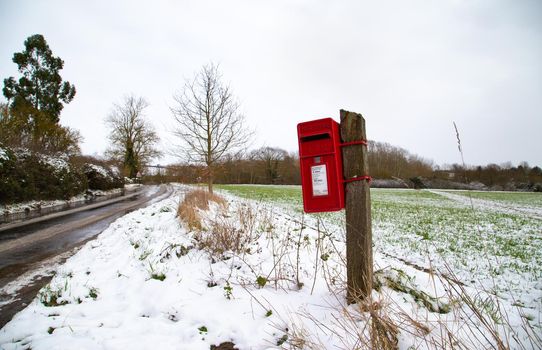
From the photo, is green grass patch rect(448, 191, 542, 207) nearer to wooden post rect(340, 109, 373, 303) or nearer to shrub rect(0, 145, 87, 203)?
wooden post rect(340, 109, 373, 303)

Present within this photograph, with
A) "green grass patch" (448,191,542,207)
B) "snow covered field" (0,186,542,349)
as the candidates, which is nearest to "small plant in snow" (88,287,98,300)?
"snow covered field" (0,186,542,349)

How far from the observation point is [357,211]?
2.23 meters

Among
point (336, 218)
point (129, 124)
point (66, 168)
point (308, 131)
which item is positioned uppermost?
point (129, 124)

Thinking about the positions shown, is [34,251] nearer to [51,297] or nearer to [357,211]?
[51,297]

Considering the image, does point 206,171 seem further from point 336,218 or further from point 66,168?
point 66,168

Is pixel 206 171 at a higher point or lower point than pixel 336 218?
higher

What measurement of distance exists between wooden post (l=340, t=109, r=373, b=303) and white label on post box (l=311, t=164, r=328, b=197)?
184 millimetres

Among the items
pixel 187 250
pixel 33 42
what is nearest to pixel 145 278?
pixel 187 250

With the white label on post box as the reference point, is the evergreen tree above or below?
above

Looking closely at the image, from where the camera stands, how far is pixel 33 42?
2173 centimetres

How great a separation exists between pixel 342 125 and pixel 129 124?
137 ft

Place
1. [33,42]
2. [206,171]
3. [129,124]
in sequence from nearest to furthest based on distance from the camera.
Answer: [206,171] → [33,42] → [129,124]

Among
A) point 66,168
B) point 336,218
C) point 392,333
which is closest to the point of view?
point 392,333

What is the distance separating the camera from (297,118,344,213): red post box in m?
2.25
